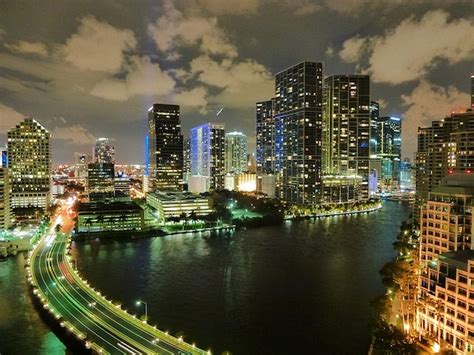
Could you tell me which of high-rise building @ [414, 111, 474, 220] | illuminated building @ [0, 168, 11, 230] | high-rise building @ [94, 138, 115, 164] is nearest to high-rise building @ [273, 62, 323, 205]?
high-rise building @ [414, 111, 474, 220]

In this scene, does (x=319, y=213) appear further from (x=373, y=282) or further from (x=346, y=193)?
(x=373, y=282)

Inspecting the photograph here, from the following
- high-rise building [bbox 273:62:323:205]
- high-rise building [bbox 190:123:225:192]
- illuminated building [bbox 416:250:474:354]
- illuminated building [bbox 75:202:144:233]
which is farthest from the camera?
high-rise building [bbox 190:123:225:192]

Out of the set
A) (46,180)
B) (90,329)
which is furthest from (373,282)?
(46,180)

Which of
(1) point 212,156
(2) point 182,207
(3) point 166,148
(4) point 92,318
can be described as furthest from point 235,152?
(4) point 92,318

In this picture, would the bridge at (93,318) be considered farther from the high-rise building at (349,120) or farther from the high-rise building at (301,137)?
the high-rise building at (349,120)

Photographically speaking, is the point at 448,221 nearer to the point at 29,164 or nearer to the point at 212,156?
the point at 29,164

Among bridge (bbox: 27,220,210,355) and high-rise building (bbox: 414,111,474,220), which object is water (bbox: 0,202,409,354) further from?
high-rise building (bbox: 414,111,474,220)
